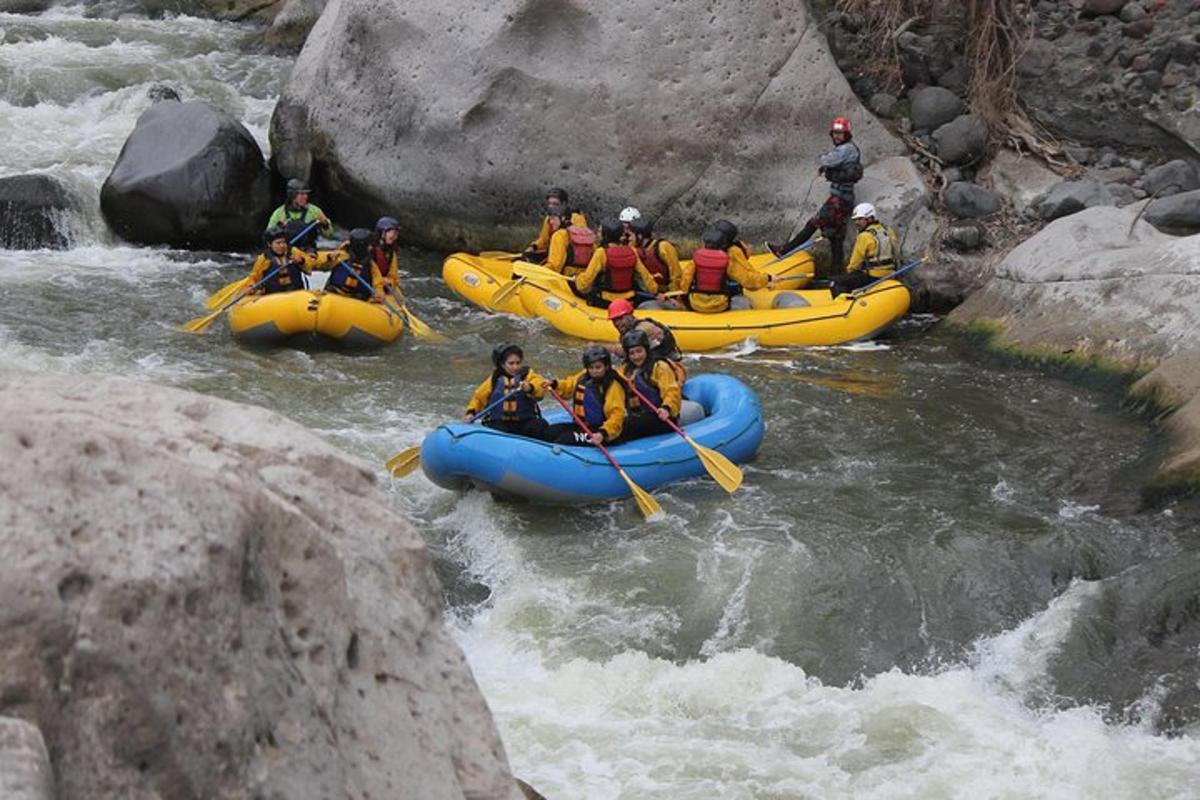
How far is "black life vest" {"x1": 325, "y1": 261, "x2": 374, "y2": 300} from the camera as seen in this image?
11.0m

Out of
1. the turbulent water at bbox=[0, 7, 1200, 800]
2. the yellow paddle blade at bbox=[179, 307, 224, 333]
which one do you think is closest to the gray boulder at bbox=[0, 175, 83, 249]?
the turbulent water at bbox=[0, 7, 1200, 800]

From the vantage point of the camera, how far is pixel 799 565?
754 centimetres

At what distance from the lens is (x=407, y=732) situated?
116 inches

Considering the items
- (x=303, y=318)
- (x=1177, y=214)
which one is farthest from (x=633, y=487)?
(x=1177, y=214)

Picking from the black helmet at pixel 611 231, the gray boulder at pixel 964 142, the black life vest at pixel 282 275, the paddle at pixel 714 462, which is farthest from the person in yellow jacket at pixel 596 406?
the gray boulder at pixel 964 142

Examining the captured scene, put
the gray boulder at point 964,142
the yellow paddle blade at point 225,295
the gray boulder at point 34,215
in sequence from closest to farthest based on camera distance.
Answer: the yellow paddle blade at point 225,295 < the gray boulder at point 34,215 < the gray boulder at point 964,142

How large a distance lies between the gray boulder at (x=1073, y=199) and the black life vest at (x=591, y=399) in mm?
5909

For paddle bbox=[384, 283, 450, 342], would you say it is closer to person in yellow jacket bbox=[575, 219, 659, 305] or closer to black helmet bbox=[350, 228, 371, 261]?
black helmet bbox=[350, 228, 371, 261]

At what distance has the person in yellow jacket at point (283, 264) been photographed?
1105cm

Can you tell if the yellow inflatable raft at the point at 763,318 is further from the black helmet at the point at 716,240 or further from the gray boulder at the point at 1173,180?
the gray boulder at the point at 1173,180

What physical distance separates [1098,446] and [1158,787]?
12.2 ft

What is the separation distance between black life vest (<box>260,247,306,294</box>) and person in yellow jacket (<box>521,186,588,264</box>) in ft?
7.06

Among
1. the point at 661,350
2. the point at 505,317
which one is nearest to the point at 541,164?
the point at 505,317

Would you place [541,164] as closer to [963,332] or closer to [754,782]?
[963,332]
